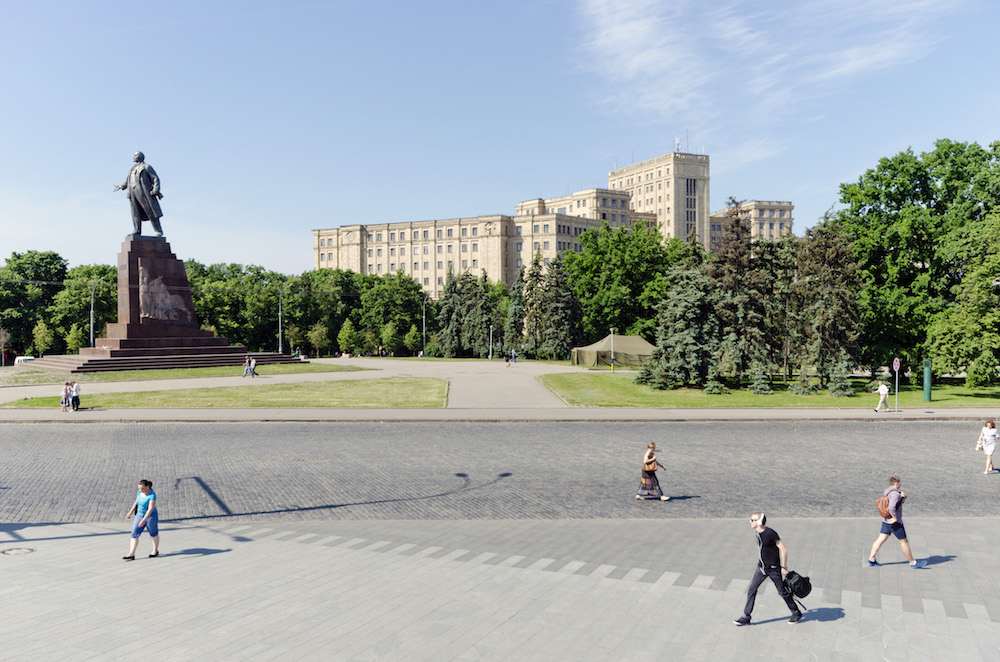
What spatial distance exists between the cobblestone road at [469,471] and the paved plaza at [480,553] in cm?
10

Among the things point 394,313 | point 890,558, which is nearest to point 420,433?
point 890,558

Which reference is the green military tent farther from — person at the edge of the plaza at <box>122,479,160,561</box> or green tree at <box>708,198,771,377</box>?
person at the edge of the plaza at <box>122,479,160,561</box>

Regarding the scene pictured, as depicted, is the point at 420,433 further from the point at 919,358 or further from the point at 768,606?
the point at 919,358

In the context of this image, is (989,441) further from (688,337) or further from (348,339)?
(348,339)

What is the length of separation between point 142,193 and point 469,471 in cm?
3788

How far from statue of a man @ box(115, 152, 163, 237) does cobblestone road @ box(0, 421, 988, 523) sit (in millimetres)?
24931

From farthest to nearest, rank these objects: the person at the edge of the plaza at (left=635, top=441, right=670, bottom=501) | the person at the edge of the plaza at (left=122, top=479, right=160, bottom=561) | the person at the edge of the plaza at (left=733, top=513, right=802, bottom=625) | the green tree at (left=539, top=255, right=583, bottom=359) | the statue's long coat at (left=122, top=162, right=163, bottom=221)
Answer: the green tree at (left=539, top=255, right=583, bottom=359), the statue's long coat at (left=122, top=162, right=163, bottom=221), the person at the edge of the plaza at (left=635, top=441, right=670, bottom=501), the person at the edge of the plaza at (left=122, top=479, right=160, bottom=561), the person at the edge of the plaza at (left=733, top=513, right=802, bottom=625)

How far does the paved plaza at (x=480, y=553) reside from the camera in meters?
6.69

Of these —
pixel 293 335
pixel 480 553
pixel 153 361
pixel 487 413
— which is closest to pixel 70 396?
pixel 487 413

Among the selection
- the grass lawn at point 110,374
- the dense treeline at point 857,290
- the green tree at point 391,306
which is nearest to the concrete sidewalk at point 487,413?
the grass lawn at point 110,374

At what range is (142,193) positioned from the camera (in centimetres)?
4316

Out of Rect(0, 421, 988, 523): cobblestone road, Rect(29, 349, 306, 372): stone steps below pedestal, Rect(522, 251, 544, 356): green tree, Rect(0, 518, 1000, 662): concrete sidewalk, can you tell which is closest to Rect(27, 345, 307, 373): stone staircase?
Rect(29, 349, 306, 372): stone steps below pedestal

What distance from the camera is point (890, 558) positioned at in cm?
952

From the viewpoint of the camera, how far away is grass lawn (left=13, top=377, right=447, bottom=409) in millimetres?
28250
